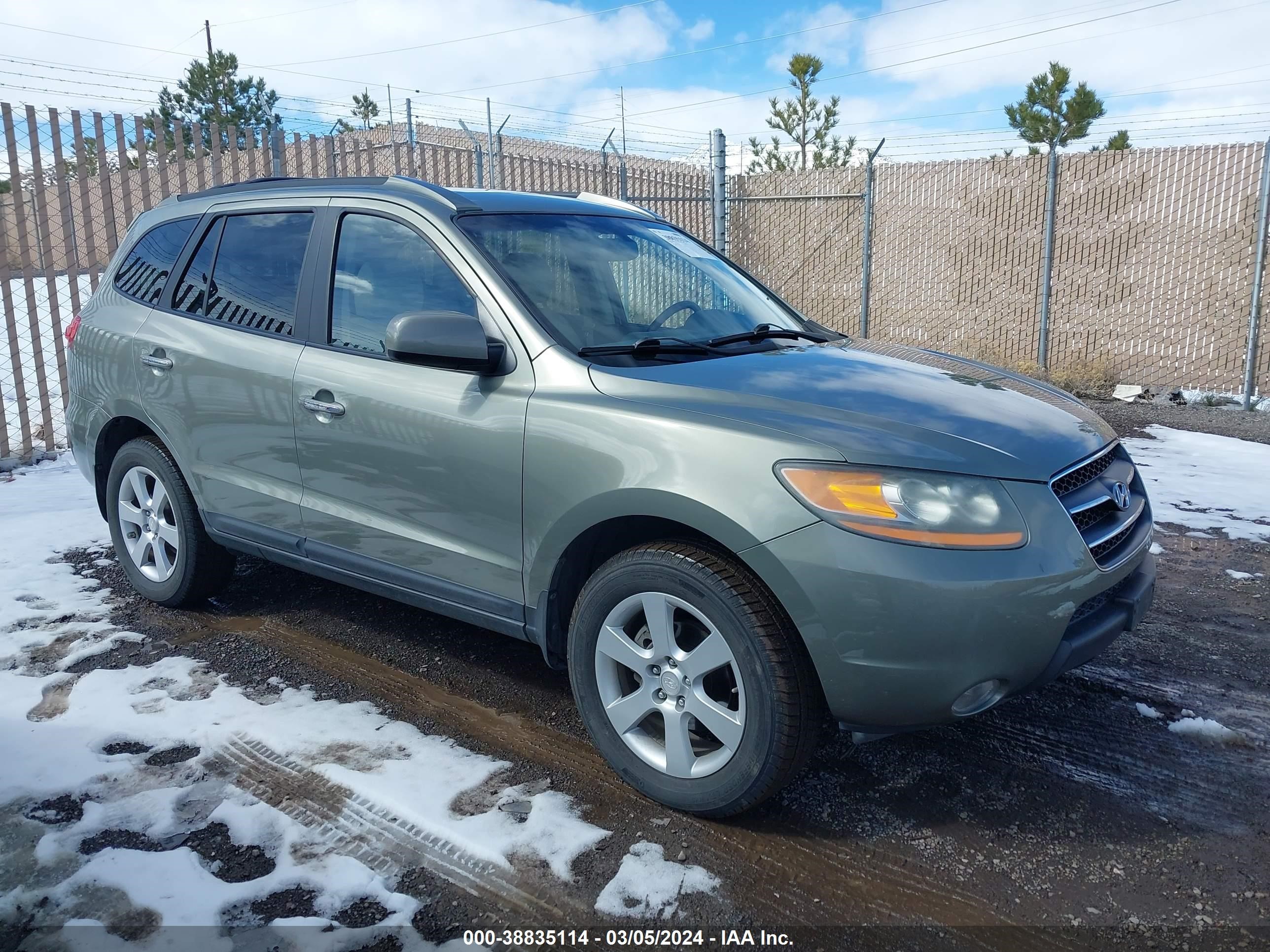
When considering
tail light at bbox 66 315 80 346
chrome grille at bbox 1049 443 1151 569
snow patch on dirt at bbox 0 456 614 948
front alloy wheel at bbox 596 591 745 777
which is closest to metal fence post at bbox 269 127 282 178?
tail light at bbox 66 315 80 346

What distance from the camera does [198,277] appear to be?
4320mm

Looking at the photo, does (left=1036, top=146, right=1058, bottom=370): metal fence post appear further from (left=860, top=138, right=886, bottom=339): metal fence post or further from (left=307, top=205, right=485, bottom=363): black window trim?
(left=307, top=205, right=485, bottom=363): black window trim

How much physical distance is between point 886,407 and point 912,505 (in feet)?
1.50

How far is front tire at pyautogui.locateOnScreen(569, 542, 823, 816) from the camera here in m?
2.60

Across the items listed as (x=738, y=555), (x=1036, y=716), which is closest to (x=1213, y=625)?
(x=1036, y=716)

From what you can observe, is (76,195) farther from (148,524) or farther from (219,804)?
(219,804)

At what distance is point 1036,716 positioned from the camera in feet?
11.4

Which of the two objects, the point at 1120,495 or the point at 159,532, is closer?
the point at 1120,495

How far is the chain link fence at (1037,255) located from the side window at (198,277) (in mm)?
9966

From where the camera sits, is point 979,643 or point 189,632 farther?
point 189,632

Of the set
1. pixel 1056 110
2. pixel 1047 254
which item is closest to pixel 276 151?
pixel 1047 254

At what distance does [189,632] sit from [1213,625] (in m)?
4.54

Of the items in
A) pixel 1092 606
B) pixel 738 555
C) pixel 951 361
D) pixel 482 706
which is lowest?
pixel 482 706

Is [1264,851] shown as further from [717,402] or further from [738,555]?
[717,402]
